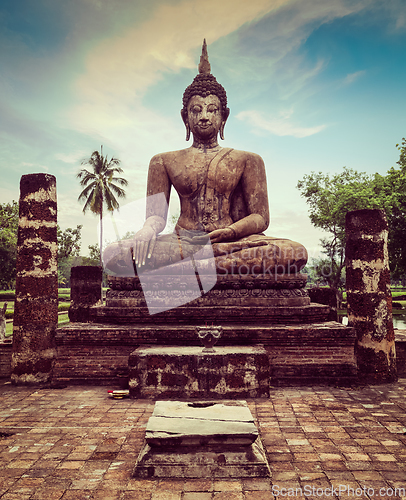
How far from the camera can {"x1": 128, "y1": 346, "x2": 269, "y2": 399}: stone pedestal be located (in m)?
4.87

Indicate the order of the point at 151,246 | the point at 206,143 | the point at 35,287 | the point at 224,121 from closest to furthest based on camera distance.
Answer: the point at 35,287 → the point at 151,246 → the point at 206,143 → the point at 224,121

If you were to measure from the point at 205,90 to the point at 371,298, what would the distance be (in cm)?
485

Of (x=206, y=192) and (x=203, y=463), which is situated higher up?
(x=206, y=192)

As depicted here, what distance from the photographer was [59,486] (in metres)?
2.93

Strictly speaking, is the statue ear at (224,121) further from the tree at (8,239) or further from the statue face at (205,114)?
the tree at (8,239)

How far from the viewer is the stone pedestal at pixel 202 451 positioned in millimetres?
3041

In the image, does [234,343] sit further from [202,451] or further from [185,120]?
[185,120]

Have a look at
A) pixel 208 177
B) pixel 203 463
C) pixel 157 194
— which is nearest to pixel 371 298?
pixel 208 177

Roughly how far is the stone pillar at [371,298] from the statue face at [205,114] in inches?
130

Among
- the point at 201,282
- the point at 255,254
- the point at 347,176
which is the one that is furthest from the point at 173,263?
the point at 347,176

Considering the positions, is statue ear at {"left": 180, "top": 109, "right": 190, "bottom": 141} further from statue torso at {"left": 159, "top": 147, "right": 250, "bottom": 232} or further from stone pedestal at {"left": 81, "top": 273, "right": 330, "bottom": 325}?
stone pedestal at {"left": 81, "top": 273, "right": 330, "bottom": 325}

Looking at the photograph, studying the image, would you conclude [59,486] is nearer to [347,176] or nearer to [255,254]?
[255,254]

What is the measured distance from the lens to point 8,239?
2302 cm

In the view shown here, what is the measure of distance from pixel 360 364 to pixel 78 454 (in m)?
4.17
